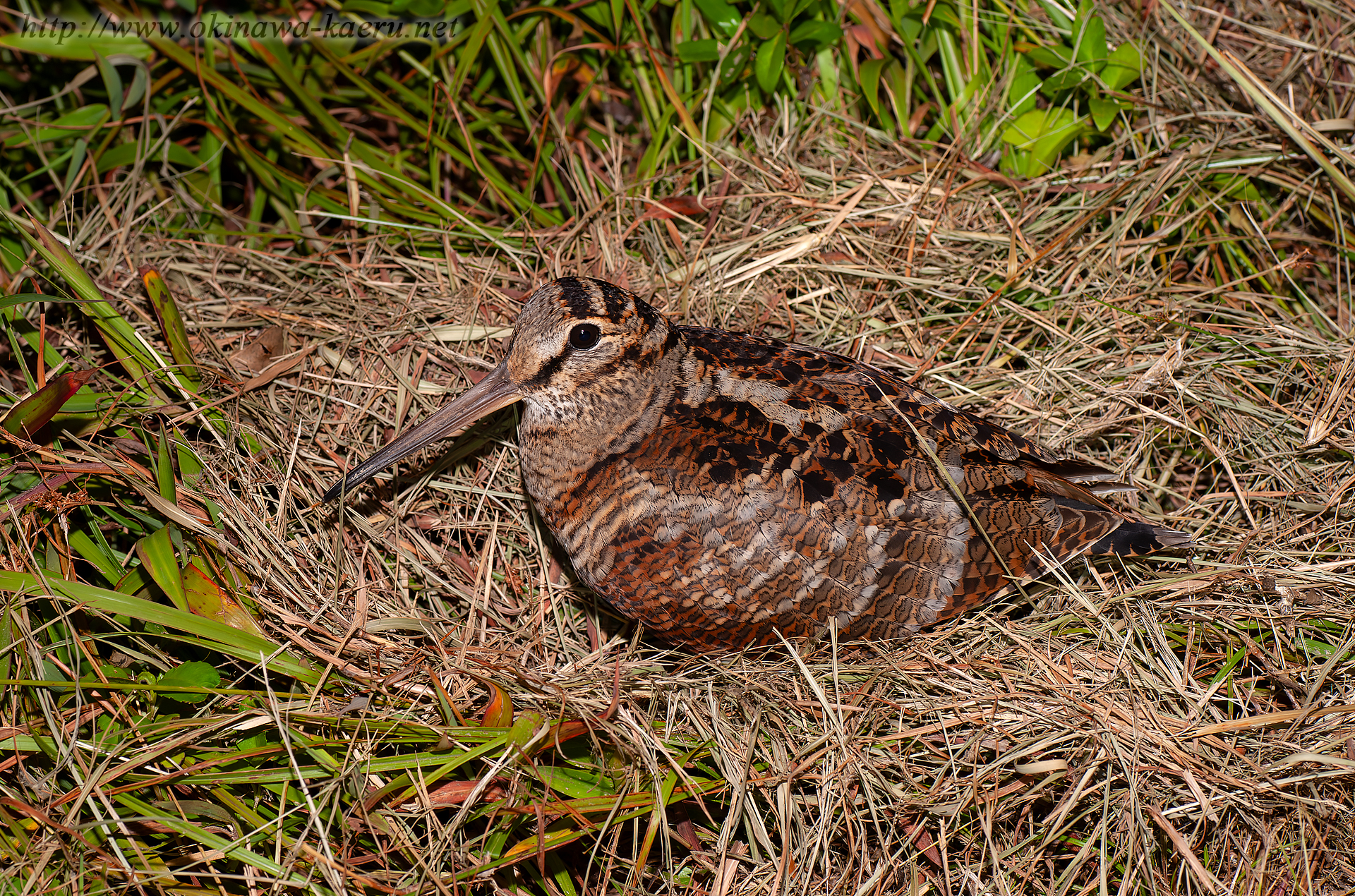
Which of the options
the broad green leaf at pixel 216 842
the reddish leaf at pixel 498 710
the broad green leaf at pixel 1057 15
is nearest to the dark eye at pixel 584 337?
the reddish leaf at pixel 498 710

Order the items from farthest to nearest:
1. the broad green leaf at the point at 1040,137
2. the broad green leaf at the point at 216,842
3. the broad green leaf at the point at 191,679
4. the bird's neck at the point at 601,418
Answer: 1. the broad green leaf at the point at 1040,137
2. the bird's neck at the point at 601,418
3. the broad green leaf at the point at 191,679
4. the broad green leaf at the point at 216,842

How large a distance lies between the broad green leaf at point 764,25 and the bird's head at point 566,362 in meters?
1.28

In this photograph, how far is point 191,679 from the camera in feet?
6.79

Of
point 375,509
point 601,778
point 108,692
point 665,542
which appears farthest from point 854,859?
point 108,692

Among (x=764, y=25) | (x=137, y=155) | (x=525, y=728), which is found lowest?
(x=525, y=728)

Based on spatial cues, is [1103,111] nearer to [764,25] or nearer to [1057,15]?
[1057,15]

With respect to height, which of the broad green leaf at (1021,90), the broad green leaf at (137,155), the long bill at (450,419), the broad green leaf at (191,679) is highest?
the broad green leaf at (137,155)

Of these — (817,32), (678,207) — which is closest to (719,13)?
(817,32)

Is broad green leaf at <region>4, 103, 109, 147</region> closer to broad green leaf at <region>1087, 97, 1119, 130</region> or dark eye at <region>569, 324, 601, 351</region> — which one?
dark eye at <region>569, 324, 601, 351</region>

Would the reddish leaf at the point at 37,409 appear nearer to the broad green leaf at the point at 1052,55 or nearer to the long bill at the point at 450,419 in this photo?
the long bill at the point at 450,419

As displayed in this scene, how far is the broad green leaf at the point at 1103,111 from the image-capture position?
3004 mm

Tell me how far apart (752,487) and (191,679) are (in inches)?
53.0

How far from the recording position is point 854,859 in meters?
2.09

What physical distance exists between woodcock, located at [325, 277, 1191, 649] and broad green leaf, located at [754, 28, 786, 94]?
118cm
